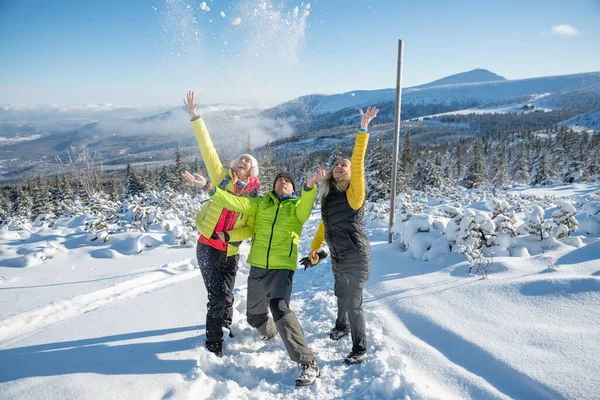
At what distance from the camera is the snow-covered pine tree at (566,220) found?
19.2ft

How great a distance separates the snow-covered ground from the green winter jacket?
1051 millimetres

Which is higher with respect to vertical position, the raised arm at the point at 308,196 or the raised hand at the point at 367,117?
the raised hand at the point at 367,117

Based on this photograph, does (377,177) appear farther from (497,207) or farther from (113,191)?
(113,191)

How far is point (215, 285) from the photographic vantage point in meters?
3.46

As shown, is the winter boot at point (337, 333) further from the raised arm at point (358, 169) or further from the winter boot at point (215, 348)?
the raised arm at point (358, 169)

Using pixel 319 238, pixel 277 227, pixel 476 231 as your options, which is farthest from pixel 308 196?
pixel 476 231

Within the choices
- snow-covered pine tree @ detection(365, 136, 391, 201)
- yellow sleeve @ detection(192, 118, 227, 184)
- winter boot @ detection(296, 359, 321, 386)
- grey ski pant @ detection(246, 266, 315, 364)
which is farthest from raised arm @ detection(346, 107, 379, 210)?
snow-covered pine tree @ detection(365, 136, 391, 201)

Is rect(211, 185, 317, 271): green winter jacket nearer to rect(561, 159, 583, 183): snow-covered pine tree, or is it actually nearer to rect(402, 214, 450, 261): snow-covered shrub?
rect(402, 214, 450, 261): snow-covered shrub

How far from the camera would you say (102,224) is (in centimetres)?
1008

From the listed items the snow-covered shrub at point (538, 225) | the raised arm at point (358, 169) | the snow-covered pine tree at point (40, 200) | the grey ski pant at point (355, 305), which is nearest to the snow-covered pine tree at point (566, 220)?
the snow-covered shrub at point (538, 225)

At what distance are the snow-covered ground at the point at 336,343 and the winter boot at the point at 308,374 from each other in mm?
74

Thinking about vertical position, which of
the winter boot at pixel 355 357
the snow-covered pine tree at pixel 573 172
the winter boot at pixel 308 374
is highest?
the winter boot at pixel 308 374

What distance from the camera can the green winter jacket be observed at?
3367 millimetres

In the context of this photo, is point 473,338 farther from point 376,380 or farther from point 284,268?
point 284,268
